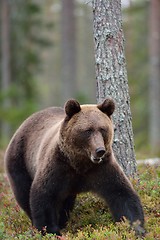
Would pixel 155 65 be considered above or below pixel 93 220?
above

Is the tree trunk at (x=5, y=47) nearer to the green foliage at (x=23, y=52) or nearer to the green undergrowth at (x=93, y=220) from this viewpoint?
the green foliage at (x=23, y=52)

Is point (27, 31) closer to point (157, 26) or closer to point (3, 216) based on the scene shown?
point (157, 26)

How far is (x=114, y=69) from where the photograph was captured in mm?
8250

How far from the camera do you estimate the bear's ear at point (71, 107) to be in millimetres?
6684

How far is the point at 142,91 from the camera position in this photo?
102ft

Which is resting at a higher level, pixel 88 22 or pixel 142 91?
pixel 88 22

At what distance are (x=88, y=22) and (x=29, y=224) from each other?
4304cm

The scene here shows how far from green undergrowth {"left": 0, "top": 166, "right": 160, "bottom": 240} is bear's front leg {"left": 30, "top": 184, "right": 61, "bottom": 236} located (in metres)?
0.14

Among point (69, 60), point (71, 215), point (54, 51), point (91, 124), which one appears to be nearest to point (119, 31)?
point (91, 124)

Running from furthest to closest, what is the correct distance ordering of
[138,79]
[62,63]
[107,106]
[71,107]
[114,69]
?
[138,79] → [62,63] → [114,69] → [107,106] → [71,107]

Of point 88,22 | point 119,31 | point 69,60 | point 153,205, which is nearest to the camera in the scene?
point 153,205

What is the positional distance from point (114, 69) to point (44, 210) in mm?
2499

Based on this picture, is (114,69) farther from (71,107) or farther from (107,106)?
(71,107)

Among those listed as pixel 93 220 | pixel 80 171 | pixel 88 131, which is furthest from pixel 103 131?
pixel 93 220
